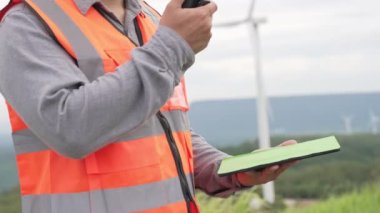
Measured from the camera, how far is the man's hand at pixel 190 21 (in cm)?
159

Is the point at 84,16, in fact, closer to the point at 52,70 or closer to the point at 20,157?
the point at 52,70

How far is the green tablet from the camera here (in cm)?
168

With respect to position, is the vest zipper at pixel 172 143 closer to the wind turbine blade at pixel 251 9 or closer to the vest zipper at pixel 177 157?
the vest zipper at pixel 177 157

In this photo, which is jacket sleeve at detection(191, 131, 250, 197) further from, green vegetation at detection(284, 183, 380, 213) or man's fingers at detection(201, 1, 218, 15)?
green vegetation at detection(284, 183, 380, 213)

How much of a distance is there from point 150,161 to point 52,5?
39cm

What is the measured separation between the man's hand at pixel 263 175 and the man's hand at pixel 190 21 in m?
0.39

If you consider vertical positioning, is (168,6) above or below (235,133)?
above

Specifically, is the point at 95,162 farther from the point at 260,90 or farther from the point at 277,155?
the point at 260,90

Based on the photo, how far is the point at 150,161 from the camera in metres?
1.66

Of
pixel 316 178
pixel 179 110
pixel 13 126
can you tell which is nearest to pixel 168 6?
pixel 179 110

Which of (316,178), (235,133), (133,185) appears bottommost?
(235,133)

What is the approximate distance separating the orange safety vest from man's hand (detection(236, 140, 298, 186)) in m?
0.28

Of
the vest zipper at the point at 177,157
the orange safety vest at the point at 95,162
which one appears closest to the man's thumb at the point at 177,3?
the orange safety vest at the point at 95,162

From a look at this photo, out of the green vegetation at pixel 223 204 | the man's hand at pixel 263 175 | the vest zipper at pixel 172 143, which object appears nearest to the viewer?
the vest zipper at pixel 172 143
